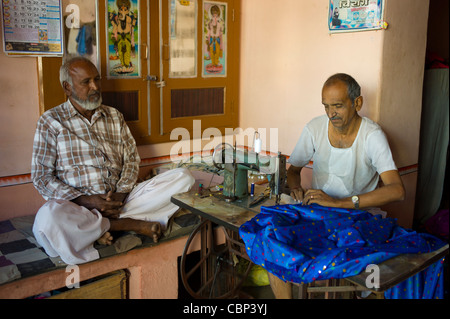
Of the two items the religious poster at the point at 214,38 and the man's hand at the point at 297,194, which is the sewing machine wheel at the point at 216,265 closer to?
the man's hand at the point at 297,194

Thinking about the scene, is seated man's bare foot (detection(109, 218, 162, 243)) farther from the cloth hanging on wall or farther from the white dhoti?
the cloth hanging on wall

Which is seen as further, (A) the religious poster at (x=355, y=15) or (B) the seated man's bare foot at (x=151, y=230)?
(A) the religious poster at (x=355, y=15)

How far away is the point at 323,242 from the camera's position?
6.09 feet

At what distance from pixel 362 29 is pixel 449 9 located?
2.17 meters

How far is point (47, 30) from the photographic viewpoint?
3.06 meters

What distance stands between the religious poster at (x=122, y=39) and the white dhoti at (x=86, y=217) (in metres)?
1.05

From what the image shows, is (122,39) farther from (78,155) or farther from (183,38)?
(78,155)

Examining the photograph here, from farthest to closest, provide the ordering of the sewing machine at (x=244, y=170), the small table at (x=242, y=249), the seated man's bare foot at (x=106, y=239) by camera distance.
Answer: the seated man's bare foot at (x=106, y=239)
the sewing machine at (x=244, y=170)
the small table at (x=242, y=249)

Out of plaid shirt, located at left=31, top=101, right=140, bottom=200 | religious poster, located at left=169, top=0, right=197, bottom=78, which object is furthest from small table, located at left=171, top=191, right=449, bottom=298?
religious poster, located at left=169, top=0, right=197, bottom=78

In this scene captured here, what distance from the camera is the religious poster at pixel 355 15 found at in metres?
3.14

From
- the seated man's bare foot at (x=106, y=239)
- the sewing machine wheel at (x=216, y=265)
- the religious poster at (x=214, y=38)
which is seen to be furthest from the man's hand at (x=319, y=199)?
the religious poster at (x=214, y=38)
